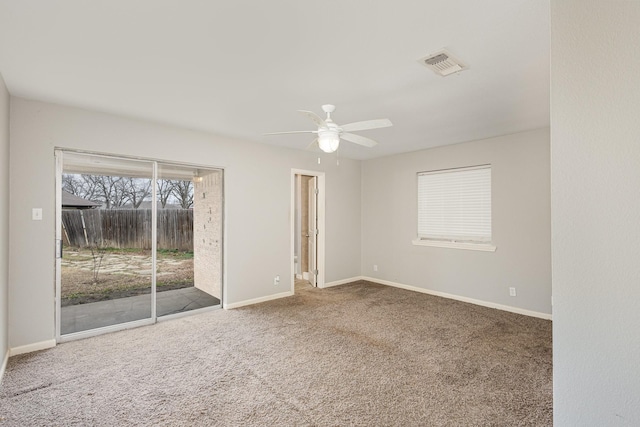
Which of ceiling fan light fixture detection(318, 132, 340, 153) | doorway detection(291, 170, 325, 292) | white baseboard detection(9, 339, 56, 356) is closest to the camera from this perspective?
ceiling fan light fixture detection(318, 132, 340, 153)

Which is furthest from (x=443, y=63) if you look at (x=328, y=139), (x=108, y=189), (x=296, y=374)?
(x=108, y=189)

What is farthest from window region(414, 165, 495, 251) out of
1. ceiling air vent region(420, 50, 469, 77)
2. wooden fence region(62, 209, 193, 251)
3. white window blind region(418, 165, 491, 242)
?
wooden fence region(62, 209, 193, 251)

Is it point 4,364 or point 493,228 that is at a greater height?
point 493,228

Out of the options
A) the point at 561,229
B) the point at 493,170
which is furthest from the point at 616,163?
the point at 493,170

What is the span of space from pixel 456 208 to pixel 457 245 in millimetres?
598

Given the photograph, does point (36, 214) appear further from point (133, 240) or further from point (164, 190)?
point (164, 190)

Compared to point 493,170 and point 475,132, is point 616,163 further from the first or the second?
point 493,170

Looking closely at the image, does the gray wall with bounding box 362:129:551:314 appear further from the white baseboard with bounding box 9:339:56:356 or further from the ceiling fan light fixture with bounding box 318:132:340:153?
the white baseboard with bounding box 9:339:56:356

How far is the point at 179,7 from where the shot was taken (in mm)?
1742

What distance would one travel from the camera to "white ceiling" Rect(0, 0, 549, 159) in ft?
5.84

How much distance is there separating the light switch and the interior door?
3881mm

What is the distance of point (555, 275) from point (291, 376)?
6.96ft

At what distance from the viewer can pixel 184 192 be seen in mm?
4289

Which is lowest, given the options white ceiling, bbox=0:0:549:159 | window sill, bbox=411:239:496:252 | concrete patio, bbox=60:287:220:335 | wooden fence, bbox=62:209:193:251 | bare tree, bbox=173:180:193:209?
concrete patio, bbox=60:287:220:335
